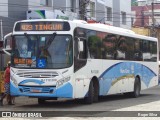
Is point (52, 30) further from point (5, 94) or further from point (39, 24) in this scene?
point (5, 94)

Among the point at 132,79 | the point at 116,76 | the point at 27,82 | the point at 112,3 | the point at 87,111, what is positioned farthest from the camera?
the point at 112,3

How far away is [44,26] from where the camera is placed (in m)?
17.3

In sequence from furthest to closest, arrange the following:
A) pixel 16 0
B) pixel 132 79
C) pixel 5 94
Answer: pixel 16 0 → pixel 132 79 → pixel 5 94

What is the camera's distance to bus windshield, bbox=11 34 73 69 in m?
16.9

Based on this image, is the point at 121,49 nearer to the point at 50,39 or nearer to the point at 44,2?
the point at 50,39

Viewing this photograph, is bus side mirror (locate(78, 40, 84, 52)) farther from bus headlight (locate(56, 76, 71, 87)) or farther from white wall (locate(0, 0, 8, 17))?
white wall (locate(0, 0, 8, 17))

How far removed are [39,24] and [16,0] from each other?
607 inches

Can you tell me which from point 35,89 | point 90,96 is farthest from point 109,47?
point 35,89

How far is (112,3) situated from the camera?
173ft

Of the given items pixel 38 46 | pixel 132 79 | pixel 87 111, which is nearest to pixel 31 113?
pixel 87 111

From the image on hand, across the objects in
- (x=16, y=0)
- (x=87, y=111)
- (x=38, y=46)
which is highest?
(x=16, y=0)

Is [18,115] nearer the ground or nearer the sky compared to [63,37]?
nearer the ground

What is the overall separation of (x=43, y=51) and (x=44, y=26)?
3.29 feet

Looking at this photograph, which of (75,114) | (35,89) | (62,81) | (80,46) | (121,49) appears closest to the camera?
(75,114)
